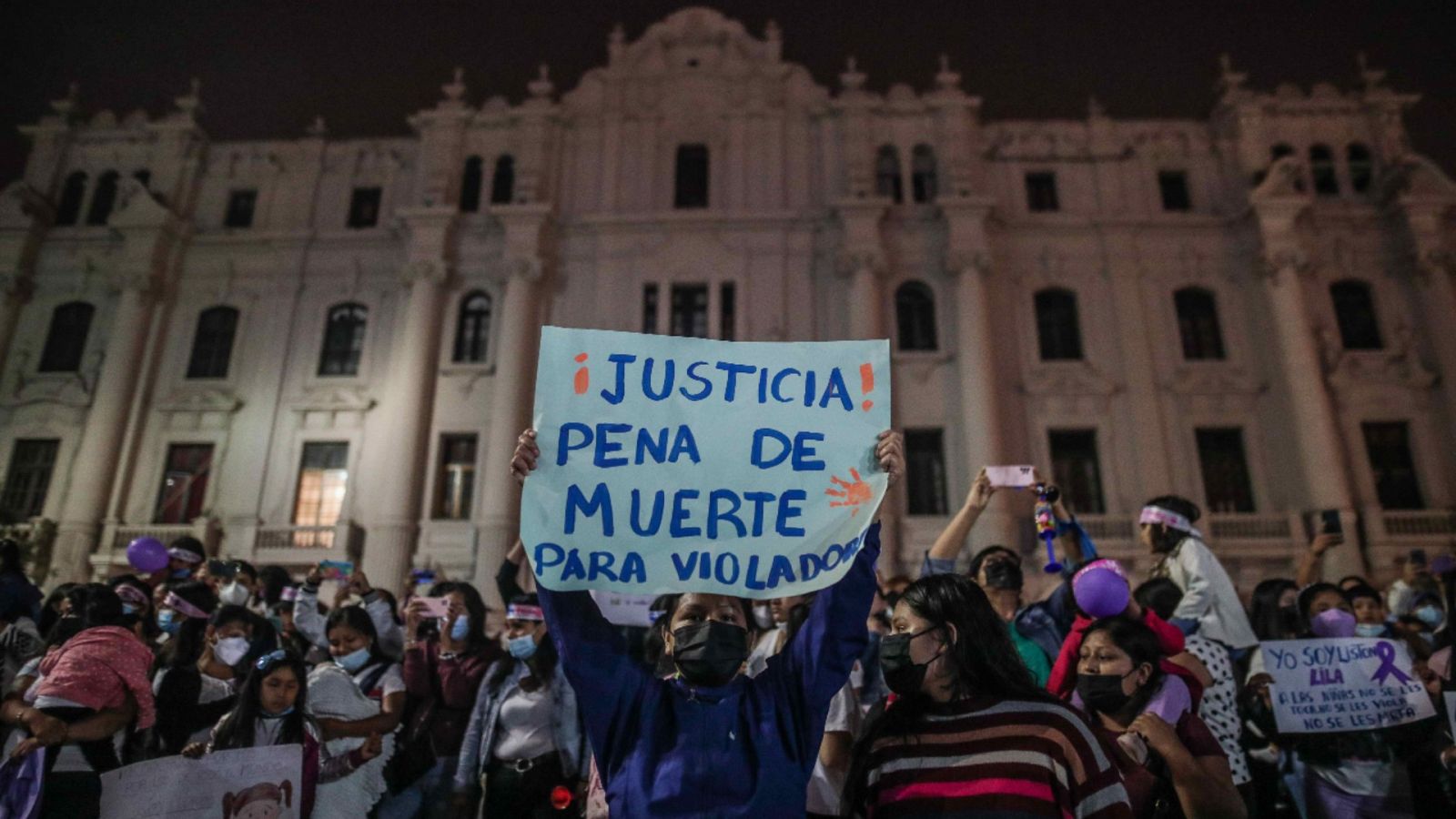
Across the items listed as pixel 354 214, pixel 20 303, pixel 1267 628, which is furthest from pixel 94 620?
pixel 20 303

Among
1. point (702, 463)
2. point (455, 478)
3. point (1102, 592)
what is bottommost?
point (1102, 592)

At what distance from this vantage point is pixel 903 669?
8.75 ft

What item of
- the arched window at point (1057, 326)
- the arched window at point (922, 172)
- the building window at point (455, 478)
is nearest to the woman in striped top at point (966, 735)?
the building window at point (455, 478)

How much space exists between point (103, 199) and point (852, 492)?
27.2m

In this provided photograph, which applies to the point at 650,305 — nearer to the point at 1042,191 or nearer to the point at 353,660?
the point at 1042,191

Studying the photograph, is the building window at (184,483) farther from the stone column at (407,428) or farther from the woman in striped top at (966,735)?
the woman in striped top at (966,735)

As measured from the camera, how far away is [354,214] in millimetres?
22781

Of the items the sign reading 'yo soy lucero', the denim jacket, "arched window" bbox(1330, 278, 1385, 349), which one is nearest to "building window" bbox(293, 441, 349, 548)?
the denim jacket

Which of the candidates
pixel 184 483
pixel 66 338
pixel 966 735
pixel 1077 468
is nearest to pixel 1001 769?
pixel 966 735

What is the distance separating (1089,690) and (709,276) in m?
18.2

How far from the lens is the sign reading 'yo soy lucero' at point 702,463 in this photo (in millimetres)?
2936

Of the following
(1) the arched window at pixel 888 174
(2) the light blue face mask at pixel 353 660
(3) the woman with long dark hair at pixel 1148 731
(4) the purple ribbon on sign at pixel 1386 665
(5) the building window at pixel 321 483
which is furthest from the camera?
(1) the arched window at pixel 888 174

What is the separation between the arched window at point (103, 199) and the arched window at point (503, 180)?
34.2 ft

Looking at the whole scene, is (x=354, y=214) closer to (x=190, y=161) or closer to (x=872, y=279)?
(x=190, y=161)
